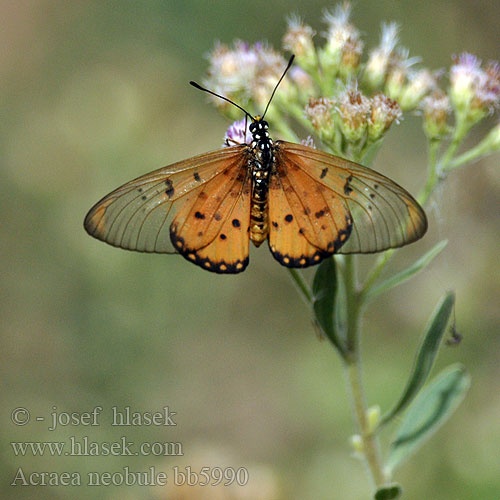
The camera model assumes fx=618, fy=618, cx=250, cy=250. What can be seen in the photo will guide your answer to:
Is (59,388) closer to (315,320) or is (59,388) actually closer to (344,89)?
(315,320)

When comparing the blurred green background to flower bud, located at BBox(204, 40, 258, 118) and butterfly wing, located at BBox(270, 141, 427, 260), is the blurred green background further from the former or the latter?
butterfly wing, located at BBox(270, 141, 427, 260)

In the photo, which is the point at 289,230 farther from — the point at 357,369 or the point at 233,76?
the point at 233,76

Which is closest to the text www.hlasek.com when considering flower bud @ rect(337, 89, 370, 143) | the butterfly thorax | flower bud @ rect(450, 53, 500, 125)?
the butterfly thorax

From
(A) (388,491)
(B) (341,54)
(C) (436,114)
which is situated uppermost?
(B) (341,54)

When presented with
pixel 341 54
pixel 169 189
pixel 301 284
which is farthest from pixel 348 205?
pixel 341 54

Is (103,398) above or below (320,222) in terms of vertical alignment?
above

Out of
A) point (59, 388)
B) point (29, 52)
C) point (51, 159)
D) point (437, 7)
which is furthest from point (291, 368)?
point (29, 52)
